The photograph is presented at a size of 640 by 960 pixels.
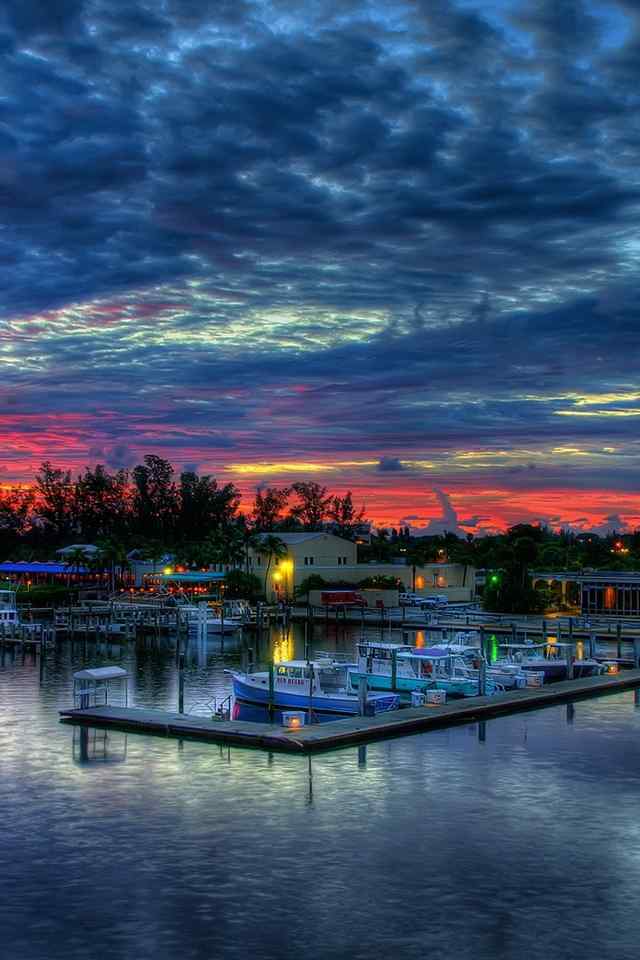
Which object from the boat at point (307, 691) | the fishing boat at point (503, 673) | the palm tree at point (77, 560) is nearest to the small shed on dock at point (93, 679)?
the boat at point (307, 691)

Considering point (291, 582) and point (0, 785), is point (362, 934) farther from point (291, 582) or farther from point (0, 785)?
point (291, 582)

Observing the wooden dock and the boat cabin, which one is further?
the boat cabin

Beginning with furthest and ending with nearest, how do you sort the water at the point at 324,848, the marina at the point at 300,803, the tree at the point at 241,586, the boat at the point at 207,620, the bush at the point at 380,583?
1. the tree at the point at 241,586
2. the bush at the point at 380,583
3. the boat at the point at 207,620
4. the marina at the point at 300,803
5. the water at the point at 324,848

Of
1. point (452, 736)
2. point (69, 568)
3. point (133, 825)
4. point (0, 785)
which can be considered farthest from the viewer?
point (69, 568)

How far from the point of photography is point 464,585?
489 ft

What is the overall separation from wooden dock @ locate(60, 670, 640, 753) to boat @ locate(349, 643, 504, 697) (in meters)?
5.68

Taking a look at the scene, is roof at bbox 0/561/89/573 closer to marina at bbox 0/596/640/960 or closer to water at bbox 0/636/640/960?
marina at bbox 0/596/640/960

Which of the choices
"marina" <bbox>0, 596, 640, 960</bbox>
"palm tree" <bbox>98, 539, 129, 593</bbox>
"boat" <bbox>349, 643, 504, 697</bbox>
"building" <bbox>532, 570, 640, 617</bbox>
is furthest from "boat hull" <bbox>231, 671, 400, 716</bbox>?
"palm tree" <bbox>98, 539, 129, 593</bbox>

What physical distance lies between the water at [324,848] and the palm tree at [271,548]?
83619 mm

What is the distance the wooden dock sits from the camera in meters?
40.7

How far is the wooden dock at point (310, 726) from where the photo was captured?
1601 inches

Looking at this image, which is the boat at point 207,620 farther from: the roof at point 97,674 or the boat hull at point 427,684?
the roof at point 97,674

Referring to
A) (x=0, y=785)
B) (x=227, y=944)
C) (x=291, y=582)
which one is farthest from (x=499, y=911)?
(x=291, y=582)

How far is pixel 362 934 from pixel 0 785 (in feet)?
60.3
